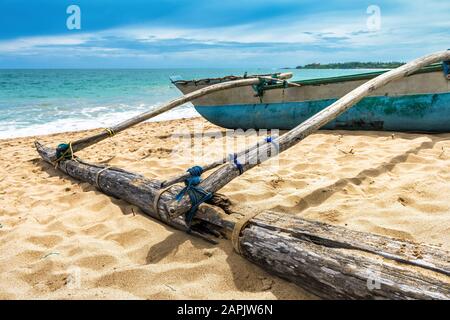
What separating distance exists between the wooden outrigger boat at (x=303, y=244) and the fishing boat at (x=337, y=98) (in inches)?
76.5

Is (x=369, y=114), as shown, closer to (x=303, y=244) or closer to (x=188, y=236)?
(x=188, y=236)

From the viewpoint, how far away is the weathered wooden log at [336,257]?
1.38 meters

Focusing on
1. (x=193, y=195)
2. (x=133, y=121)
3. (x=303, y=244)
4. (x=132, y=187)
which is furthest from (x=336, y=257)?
(x=133, y=121)

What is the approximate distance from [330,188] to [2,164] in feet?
15.8

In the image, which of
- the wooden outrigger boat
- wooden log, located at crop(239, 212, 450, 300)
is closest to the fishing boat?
the wooden outrigger boat

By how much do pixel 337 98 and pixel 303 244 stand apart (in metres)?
3.91

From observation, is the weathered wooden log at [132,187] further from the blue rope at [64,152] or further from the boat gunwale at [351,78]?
the boat gunwale at [351,78]

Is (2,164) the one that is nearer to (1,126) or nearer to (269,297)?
(269,297)

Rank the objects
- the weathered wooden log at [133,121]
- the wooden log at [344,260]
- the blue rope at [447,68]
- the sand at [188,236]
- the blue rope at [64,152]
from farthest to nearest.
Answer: the weathered wooden log at [133,121]
the blue rope at [64,152]
the blue rope at [447,68]
the sand at [188,236]
the wooden log at [344,260]

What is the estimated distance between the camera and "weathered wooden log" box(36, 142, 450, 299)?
1381 mm

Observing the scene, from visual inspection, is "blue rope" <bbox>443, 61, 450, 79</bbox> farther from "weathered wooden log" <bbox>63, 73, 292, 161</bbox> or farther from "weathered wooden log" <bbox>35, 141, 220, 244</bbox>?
"weathered wooden log" <bbox>35, 141, 220, 244</bbox>

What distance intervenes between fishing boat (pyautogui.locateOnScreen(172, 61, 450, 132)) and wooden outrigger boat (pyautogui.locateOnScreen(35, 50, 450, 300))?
194 cm

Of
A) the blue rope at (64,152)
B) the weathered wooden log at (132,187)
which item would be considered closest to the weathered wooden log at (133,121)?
the blue rope at (64,152)
